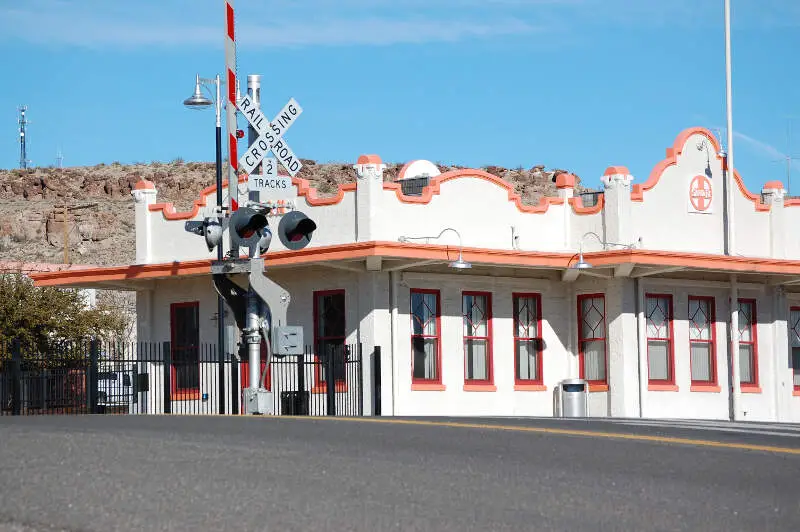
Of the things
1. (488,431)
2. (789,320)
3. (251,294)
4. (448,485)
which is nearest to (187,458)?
(448,485)

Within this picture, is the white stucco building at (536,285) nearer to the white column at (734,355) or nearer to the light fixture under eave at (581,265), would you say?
the white column at (734,355)

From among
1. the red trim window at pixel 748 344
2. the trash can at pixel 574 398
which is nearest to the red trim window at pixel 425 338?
the trash can at pixel 574 398

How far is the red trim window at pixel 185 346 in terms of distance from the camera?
96.3ft

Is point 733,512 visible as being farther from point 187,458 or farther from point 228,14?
point 228,14

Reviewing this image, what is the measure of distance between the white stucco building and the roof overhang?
4 centimetres

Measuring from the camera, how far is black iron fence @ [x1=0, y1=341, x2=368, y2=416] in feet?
86.2

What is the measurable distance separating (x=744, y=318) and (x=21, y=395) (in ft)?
53.3

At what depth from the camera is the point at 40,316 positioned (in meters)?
42.9

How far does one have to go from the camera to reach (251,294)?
2158 centimetres

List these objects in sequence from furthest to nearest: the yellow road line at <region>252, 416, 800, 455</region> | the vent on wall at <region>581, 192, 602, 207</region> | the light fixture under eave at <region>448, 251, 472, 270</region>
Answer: the vent on wall at <region>581, 192, 602, 207</region> < the light fixture under eave at <region>448, 251, 472, 270</region> < the yellow road line at <region>252, 416, 800, 455</region>

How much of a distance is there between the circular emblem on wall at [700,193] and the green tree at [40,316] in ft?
67.1

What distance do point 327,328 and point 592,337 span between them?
589 centimetres

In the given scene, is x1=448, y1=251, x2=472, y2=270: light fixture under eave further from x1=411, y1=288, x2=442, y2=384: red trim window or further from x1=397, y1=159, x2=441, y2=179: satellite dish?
x1=397, y1=159, x2=441, y2=179: satellite dish

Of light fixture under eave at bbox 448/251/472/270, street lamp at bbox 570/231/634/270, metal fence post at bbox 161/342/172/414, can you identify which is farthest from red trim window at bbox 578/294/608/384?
metal fence post at bbox 161/342/172/414
